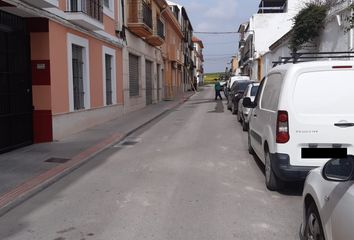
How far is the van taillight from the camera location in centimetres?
629

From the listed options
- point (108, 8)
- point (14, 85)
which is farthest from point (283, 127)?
point (108, 8)

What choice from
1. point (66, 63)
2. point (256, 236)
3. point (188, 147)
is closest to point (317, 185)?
point (256, 236)

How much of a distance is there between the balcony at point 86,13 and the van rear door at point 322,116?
8891 millimetres

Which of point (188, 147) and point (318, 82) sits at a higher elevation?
point (318, 82)

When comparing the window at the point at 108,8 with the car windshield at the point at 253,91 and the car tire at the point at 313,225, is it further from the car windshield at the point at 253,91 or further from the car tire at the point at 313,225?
the car tire at the point at 313,225

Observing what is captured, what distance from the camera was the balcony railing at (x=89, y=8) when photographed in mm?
13891

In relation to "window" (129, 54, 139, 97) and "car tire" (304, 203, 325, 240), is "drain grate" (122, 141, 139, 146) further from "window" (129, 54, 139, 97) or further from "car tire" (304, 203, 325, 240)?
"window" (129, 54, 139, 97)

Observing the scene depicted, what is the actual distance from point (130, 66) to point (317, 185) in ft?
67.8

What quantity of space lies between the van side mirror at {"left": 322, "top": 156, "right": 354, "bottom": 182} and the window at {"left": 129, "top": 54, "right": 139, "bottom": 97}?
20.6m

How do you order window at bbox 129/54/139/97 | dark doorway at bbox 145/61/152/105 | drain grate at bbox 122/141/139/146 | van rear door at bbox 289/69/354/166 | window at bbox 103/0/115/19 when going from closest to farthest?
van rear door at bbox 289/69/354/166 → drain grate at bbox 122/141/139/146 → window at bbox 103/0/115/19 → window at bbox 129/54/139/97 → dark doorway at bbox 145/61/152/105

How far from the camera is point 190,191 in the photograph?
273 inches

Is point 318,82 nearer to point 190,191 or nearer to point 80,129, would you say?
point 190,191

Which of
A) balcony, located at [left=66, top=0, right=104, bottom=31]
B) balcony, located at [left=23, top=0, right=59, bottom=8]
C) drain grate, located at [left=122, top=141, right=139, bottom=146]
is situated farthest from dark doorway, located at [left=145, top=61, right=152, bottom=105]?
balcony, located at [left=23, top=0, right=59, bottom=8]

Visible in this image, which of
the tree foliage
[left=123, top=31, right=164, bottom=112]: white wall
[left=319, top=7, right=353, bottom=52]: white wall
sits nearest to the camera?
[left=319, top=7, right=353, bottom=52]: white wall
